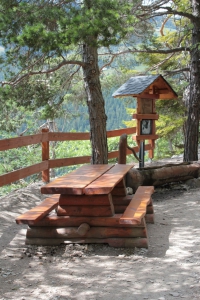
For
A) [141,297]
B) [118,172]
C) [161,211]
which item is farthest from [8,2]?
[141,297]

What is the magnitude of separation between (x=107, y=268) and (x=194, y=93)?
21.3 feet

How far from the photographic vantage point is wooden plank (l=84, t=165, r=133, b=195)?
400cm

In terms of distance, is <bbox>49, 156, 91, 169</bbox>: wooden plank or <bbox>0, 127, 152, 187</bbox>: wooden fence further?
<bbox>49, 156, 91, 169</bbox>: wooden plank

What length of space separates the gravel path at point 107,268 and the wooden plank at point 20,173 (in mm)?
1151

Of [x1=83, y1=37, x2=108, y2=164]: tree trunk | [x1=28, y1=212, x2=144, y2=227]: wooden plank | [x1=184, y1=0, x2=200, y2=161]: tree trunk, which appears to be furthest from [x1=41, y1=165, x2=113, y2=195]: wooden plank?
[x1=184, y1=0, x2=200, y2=161]: tree trunk

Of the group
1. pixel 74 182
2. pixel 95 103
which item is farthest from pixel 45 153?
pixel 74 182

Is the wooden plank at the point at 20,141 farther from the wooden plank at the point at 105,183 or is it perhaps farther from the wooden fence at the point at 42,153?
the wooden plank at the point at 105,183

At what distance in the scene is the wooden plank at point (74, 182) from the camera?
407cm

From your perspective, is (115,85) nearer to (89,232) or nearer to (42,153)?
(42,153)

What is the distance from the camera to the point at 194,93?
9.23 meters

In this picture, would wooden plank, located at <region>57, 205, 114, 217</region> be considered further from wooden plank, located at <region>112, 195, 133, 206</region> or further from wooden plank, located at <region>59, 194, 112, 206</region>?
wooden plank, located at <region>112, 195, 133, 206</region>

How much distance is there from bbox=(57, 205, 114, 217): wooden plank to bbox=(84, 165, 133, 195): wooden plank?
0.94 feet

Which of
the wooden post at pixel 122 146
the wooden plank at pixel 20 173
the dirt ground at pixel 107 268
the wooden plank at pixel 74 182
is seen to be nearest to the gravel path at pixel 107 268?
the dirt ground at pixel 107 268

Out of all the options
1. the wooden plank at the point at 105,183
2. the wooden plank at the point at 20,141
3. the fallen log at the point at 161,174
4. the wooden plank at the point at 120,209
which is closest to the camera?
the wooden plank at the point at 105,183
